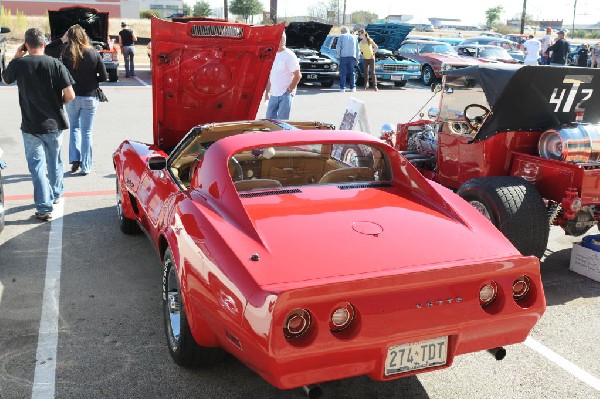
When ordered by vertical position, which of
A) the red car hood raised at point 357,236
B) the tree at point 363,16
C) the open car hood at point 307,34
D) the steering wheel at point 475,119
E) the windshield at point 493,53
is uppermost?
the tree at point 363,16

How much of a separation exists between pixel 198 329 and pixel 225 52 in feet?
12.3

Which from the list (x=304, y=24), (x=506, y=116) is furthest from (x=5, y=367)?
(x=304, y=24)

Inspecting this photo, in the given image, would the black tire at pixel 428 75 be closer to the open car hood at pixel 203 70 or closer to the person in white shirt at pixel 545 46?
the person in white shirt at pixel 545 46

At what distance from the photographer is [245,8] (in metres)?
73.2

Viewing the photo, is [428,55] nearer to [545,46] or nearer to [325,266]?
[545,46]

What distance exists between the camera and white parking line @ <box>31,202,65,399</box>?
334cm

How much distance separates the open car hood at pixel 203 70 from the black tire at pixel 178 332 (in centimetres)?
241

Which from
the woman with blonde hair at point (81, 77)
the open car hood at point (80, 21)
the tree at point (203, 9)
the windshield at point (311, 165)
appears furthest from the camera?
the tree at point (203, 9)

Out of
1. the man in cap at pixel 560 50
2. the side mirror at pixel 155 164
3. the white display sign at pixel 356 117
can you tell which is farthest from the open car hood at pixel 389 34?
the side mirror at pixel 155 164

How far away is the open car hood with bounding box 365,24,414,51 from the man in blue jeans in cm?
303

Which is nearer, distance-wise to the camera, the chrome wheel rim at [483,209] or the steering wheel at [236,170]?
the steering wheel at [236,170]

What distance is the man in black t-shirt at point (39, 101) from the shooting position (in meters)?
5.96

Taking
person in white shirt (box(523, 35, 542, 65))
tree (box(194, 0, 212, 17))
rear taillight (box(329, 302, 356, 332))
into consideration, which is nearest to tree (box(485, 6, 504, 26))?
tree (box(194, 0, 212, 17))

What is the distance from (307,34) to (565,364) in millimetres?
17250
